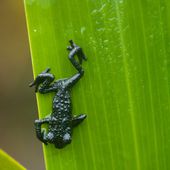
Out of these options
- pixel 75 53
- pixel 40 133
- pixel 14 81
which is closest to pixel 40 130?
pixel 40 133

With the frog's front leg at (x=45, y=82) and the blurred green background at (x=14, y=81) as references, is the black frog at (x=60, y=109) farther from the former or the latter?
the blurred green background at (x=14, y=81)

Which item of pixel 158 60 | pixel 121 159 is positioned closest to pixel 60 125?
pixel 121 159

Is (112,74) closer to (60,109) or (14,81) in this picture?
(60,109)

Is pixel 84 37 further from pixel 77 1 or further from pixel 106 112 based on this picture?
pixel 106 112

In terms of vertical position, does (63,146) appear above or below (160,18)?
below

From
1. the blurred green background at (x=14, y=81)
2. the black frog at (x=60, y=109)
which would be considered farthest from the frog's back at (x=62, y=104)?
the blurred green background at (x=14, y=81)

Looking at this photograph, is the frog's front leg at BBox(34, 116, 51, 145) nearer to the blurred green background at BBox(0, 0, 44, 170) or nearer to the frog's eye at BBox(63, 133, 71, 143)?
the frog's eye at BBox(63, 133, 71, 143)
